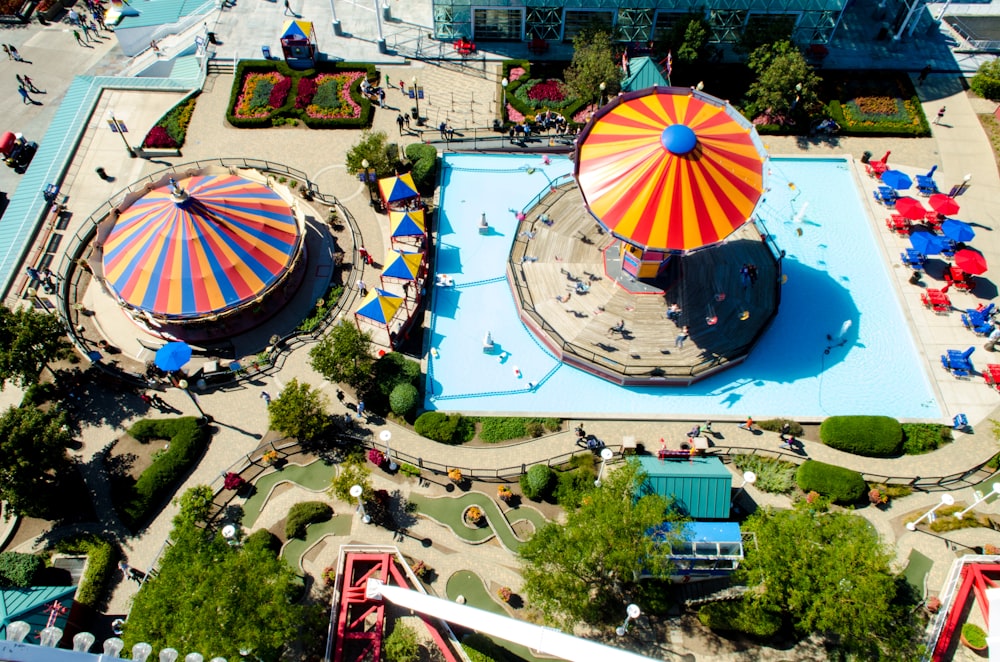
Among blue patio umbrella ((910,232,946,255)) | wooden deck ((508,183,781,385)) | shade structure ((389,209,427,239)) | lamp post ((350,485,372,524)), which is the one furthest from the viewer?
shade structure ((389,209,427,239))

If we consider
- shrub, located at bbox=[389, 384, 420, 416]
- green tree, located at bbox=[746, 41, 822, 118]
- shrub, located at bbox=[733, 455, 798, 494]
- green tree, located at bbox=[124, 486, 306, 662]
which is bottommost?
green tree, located at bbox=[124, 486, 306, 662]

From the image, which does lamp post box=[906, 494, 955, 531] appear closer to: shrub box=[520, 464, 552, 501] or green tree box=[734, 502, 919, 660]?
green tree box=[734, 502, 919, 660]

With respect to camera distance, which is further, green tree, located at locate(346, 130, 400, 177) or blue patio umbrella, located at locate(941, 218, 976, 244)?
green tree, located at locate(346, 130, 400, 177)

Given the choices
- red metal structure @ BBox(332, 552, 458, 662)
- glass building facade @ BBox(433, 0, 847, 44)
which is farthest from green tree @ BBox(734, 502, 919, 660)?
glass building facade @ BBox(433, 0, 847, 44)

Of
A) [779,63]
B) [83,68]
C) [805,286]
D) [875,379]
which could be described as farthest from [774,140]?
[83,68]

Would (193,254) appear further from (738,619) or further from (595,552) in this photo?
(738,619)

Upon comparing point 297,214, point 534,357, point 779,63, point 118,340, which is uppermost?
point 779,63

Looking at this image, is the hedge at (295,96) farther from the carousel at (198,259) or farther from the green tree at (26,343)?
the green tree at (26,343)

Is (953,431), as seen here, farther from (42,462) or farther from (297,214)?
(42,462)
